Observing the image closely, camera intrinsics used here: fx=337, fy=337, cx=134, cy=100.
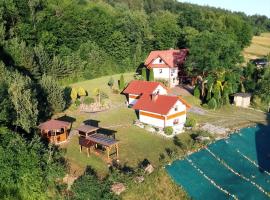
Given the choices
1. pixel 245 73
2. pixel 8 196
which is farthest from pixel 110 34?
pixel 8 196

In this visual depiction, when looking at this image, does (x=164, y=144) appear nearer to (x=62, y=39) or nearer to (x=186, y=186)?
(x=186, y=186)

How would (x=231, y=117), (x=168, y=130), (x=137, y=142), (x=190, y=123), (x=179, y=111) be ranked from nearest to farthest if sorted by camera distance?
(x=137, y=142) < (x=168, y=130) < (x=190, y=123) < (x=179, y=111) < (x=231, y=117)

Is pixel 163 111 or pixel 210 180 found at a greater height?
pixel 163 111

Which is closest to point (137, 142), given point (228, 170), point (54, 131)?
point (54, 131)

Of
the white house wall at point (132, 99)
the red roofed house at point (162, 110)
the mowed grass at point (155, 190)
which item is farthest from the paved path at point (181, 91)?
the mowed grass at point (155, 190)

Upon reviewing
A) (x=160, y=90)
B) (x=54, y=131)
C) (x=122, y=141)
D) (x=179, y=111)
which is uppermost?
(x=160, y=90)

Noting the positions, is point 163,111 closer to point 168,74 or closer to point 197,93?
point 197,93

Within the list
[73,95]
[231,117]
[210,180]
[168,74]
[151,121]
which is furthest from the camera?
[168,74]
